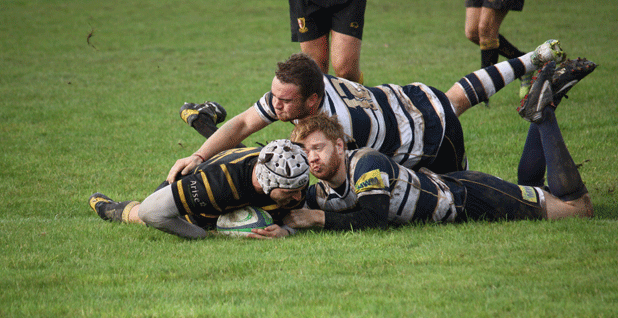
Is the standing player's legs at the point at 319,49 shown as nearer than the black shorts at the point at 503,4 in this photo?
Yes

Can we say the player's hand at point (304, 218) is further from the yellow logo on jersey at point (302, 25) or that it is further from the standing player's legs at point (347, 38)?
the yellow logo on jersey at point (302, 25)

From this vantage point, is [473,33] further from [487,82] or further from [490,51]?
[487,82]

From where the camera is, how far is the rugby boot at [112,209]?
5484 millimetres

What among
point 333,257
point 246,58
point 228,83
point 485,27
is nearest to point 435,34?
point 246,58

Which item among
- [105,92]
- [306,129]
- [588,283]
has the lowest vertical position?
[105,92]

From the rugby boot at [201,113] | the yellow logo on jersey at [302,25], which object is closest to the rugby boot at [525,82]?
the yellow logo on jersey at [302,25]

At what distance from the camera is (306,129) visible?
183 inches

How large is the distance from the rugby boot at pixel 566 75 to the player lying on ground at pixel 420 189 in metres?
0.05

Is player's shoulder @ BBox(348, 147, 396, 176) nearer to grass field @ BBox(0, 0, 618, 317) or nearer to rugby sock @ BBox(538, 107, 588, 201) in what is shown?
grass field @ BBox(0, 0, 618, 317)

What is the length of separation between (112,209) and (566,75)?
160 inches

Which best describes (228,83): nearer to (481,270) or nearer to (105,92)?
(105,92)

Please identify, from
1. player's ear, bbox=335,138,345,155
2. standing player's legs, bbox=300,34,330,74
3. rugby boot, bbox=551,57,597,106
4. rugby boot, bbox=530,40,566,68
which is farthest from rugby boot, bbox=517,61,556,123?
standing player's legs, bbox=300,34,330,74

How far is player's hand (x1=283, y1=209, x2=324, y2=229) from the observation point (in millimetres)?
4785

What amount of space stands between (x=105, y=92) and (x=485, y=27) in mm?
7620
